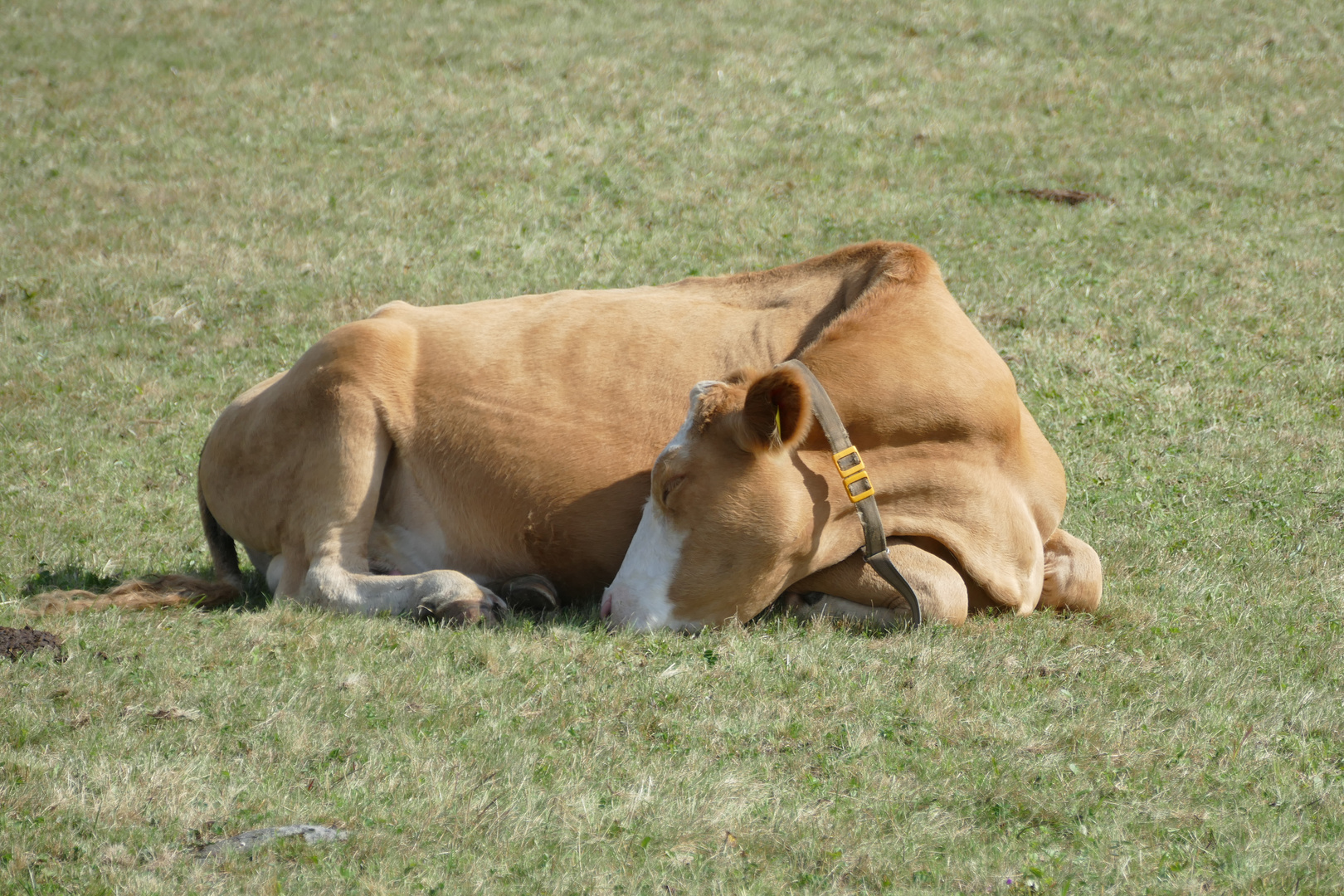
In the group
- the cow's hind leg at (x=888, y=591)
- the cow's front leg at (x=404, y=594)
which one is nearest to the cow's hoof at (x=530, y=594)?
the cow's front leg at (x=404, y=594)

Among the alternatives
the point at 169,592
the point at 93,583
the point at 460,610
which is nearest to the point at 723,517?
the point at 460,610

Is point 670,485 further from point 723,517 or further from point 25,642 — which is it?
point 25,642

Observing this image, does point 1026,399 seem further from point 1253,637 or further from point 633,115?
point 633,115

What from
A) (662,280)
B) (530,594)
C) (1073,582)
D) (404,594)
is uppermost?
(404,594)

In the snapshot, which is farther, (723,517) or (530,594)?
(530,594)

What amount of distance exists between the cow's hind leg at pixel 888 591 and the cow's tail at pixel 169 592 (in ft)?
9.16

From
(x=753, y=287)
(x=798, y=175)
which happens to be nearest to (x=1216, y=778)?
(x=753, y=287)

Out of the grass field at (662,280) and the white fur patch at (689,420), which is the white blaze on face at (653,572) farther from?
the grass field at (662,280)

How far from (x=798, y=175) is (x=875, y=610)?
1008 cm

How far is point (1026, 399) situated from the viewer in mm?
9336

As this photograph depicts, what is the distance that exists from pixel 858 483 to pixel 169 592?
3.31 meters

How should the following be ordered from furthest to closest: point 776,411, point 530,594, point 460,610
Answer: point 530,594, point 460,610, point 776,411

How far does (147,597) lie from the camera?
5926mm

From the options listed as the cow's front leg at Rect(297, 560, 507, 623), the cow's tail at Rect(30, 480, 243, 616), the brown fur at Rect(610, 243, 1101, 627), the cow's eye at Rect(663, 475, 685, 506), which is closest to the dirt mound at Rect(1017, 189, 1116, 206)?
the brown fur at Rect(610, 243, 1101, 627)
